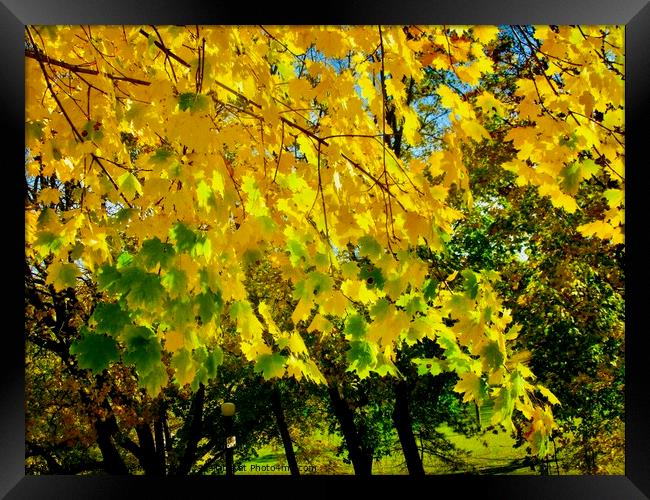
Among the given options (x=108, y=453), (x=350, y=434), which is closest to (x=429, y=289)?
(x=350, y=434)

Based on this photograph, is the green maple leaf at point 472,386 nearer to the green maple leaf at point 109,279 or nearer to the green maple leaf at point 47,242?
the green maple leaf at point 109,279

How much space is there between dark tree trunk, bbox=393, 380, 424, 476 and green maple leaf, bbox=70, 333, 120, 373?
5027 mm

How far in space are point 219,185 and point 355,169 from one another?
57cm

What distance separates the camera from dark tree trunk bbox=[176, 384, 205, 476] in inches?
247

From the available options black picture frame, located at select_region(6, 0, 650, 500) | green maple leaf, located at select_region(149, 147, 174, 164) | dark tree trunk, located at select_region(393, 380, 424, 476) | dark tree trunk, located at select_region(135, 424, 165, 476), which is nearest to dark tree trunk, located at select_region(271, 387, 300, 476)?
dark tree trunk, located at select_region(393, 380, 424, 476)

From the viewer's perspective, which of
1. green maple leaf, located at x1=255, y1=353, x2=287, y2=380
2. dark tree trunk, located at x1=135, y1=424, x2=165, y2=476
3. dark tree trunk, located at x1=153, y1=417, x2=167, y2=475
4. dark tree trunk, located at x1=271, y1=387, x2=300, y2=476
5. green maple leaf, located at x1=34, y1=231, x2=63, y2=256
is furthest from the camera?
dark tree trunk, located at x1=135, y1=424, x2=165, y2=476

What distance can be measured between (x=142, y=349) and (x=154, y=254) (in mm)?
219

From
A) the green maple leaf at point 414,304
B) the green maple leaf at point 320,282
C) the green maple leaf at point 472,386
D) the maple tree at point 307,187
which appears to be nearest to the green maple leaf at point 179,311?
the maple tree at point 307,187

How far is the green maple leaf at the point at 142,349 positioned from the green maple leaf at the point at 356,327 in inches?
27.6

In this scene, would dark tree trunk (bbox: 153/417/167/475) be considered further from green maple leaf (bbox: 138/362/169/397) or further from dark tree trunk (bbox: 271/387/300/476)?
green maple leaf (bbox: 138/362/169/397)

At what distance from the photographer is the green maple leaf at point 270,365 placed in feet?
6.05

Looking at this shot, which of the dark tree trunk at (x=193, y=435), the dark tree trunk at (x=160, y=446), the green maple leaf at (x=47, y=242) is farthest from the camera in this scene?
the dark tree trunk at (x=160, y=446)

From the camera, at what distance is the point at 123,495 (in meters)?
2.08

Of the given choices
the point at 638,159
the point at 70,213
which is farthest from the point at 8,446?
the point at 638,159
